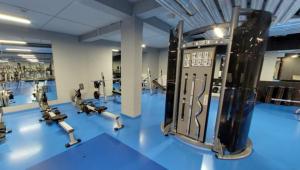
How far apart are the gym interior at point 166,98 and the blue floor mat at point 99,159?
2 cm

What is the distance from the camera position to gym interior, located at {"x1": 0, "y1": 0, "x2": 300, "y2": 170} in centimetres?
212

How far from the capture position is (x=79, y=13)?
318 centimetres

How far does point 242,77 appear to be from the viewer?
6.93 ft

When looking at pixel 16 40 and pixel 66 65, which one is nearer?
pixel 16 40

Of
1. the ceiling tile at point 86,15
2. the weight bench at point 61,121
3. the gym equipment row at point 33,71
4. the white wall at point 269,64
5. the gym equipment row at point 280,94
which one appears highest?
the ceiling tile at point 86,15

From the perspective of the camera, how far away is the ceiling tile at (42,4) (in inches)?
101

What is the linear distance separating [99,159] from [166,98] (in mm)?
1827

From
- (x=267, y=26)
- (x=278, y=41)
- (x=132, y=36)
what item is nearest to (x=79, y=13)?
(x=132, y=36)

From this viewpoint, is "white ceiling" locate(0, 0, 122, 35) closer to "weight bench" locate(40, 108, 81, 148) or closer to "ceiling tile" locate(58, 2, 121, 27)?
"ceiling tile" locate(58, 2, 121, 27)

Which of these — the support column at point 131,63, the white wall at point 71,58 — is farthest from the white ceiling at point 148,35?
the white wall at point 71,58

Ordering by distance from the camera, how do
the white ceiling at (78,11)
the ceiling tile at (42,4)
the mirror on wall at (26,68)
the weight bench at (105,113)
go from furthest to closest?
the mirror on wall at (26,68), the weight bench at (105,113), the ceiling tile at (42,4), the white ceiling at (78,11)

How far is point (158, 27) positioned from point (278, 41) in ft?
15.4

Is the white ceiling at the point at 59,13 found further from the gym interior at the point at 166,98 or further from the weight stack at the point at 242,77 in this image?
the weight stack at the point at 242,77

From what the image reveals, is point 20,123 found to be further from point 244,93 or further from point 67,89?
point 244,93
